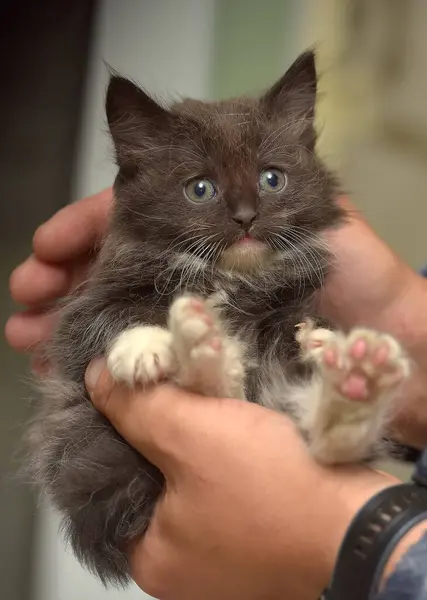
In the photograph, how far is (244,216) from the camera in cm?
121

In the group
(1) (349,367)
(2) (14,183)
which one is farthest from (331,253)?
(2) (14,183)

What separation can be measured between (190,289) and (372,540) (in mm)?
622

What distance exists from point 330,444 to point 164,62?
1.98 metres

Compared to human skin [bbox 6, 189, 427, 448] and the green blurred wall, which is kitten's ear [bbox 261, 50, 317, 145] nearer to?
human skin [bbox 6, 189, 427, 448]

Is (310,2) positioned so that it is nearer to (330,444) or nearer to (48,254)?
(48,254)

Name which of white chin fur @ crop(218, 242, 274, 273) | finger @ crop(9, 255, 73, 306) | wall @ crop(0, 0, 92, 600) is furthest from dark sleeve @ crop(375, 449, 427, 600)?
wall @ crop(0, 0, 92, 600)

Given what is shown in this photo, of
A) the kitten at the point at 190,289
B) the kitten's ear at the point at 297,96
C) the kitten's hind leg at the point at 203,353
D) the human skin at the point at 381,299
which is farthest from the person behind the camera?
the human skin at the point at 381,299

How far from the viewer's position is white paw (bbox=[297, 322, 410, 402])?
94 cm

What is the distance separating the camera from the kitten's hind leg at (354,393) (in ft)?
3.09

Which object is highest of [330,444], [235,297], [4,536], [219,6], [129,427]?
[219,6]

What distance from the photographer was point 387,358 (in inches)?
36.7

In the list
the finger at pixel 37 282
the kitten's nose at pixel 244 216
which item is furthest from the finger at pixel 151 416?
the finger at pixel 37 282

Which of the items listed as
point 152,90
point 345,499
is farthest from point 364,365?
point 152,90

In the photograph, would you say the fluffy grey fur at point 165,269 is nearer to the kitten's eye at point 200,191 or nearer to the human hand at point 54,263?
the kitten's eye at point 200,191
